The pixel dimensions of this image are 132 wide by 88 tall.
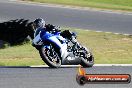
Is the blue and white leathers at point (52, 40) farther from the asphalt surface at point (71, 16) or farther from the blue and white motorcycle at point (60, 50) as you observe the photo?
the asphalt surface at point (71, 16)

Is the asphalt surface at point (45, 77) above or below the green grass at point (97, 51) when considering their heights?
above

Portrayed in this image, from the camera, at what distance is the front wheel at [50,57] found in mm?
12672

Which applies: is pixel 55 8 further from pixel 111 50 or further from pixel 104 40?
pixel 111 50

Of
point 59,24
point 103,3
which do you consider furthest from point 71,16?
point 103,3

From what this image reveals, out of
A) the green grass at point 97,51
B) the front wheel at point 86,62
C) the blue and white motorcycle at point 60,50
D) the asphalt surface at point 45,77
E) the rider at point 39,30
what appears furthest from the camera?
the green grass at point 97,51

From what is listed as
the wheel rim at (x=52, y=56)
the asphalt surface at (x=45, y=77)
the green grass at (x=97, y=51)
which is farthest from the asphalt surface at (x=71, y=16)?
the asphalt surface at (x=45, y=77)

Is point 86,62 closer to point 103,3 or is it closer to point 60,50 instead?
point 60,50

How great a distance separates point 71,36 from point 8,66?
5.96 ft

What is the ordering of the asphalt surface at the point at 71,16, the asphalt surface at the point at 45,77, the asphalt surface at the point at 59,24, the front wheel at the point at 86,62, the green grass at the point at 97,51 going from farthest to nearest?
the asphalt surface at the point at 71,16 < the green grass at the point at 97,51 < the front wheel at the point at 86,62 < the asphalt surface at the point at 59,24 < the asphalt surface at the point at 45,77

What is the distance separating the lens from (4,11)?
25094 mm

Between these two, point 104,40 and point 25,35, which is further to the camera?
point 104,40

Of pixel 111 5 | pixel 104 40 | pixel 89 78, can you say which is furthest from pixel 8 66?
pixel 111 5

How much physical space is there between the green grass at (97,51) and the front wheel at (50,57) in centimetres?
84

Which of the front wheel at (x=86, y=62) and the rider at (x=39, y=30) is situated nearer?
the rider at (x=39, y=30)
